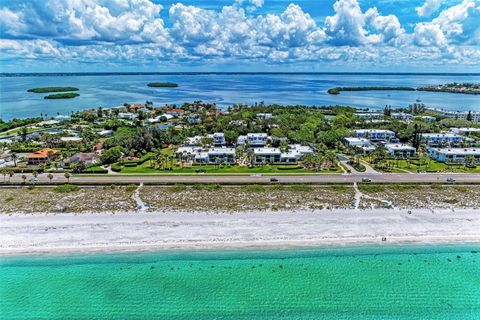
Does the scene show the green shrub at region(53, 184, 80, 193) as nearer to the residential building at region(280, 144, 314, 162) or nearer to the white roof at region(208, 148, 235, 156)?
the white roof at region(208, 148, 235, 156)

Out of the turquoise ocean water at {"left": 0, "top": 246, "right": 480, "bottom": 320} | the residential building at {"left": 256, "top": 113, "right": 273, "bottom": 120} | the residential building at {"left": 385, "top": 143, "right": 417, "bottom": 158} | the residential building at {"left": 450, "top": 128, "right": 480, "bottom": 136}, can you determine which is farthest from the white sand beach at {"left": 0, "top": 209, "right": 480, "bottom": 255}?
the residential building at {"left": 256, "top": 113, "right": 273, "bottom": 120}

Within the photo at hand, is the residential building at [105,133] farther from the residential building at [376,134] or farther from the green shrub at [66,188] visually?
the residential building at [376,134]

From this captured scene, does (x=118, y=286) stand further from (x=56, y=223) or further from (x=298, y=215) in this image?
(x=298, y=215)

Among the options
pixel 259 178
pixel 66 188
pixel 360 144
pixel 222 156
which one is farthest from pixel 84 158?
pixel 360 144

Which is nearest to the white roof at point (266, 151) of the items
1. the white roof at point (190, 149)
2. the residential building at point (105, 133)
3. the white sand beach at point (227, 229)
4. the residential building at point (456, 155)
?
the white roof at point (190, 149)

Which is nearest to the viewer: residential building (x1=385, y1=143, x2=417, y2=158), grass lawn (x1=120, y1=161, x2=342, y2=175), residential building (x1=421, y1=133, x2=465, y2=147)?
grass lawn (x1=120, y1=161, x2=342, y2=175)

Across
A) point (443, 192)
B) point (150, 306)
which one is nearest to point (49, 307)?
point (150, 306)
